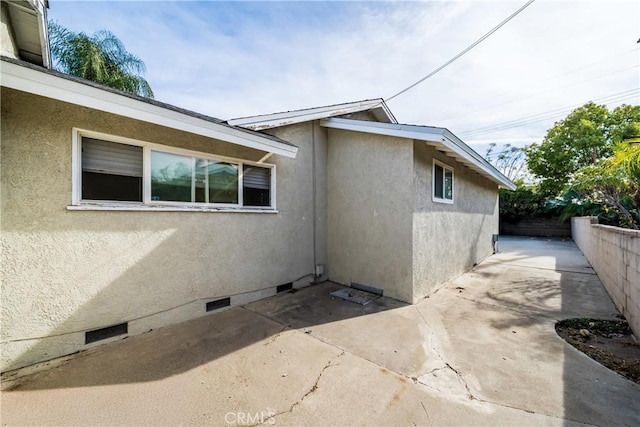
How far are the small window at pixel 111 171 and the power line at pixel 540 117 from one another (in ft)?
85.6

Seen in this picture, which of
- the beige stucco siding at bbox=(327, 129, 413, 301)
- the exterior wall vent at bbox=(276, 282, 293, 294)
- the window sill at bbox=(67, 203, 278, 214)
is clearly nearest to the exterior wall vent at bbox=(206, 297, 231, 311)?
the exterior wall vent at bbox=(276, 282, 293, 294)

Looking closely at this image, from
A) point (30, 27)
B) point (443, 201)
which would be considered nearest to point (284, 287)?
point (443, 201)

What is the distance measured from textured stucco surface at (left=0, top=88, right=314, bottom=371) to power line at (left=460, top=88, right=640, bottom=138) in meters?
25.5

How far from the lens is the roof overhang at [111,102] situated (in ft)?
8.70

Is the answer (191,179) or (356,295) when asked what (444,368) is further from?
(191,179)

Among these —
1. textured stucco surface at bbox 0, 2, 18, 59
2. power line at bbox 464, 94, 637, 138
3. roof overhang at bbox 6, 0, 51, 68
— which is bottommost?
textured stucco surface at bbox 0, 2, 18, 59

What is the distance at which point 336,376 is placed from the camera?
10.1 feet

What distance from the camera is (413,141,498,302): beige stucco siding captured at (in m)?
5.75

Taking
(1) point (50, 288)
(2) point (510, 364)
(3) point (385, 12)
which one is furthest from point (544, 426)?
(3) point (385, 12)

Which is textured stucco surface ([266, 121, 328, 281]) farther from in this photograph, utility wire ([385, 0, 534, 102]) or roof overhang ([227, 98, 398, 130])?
utility wire ([385, 0, 534, 102])

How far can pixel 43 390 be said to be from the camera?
277cm

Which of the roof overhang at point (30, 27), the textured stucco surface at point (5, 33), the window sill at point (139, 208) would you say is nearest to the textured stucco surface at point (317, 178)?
the window sill at point (139, 208)

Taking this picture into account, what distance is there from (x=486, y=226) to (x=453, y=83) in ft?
19.9

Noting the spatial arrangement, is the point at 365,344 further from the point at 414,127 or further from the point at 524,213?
the point at 524,213
